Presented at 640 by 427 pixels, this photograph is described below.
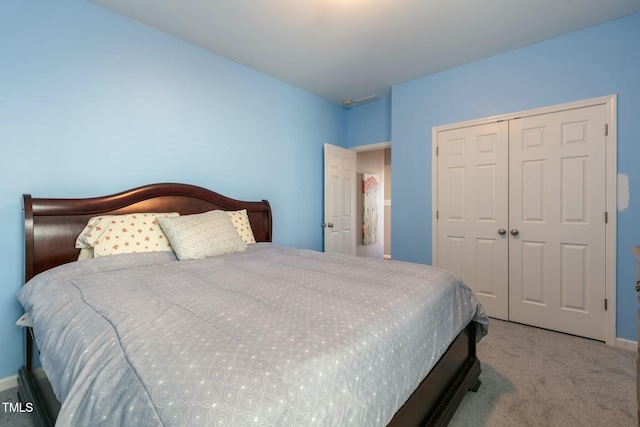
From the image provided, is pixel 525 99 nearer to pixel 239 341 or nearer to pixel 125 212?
pixel 239 341

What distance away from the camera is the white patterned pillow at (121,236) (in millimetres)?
1831

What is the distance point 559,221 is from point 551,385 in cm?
144

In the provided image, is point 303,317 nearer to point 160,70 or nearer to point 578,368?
point 578,368

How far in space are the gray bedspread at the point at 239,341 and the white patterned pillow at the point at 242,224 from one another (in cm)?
94

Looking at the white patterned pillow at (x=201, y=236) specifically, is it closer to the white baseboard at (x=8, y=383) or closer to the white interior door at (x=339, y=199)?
the white baseboard at (x=8, y=383)

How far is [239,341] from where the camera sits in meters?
0.82

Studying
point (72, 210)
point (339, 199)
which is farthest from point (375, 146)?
point (72, 210)

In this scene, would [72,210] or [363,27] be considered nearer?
[72,210]

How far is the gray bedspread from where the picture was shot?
0.65 m

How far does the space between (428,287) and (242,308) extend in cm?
90

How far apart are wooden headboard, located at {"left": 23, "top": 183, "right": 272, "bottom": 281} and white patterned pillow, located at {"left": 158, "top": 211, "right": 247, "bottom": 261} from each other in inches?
13.3

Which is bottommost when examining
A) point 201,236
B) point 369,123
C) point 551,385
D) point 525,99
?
point 551,385

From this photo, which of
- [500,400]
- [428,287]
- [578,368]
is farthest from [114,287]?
[578,368]

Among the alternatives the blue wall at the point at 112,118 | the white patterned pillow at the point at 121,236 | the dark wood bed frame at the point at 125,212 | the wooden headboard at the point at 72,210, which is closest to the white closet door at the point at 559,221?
the dark wood bed frame at the point at 125,212
